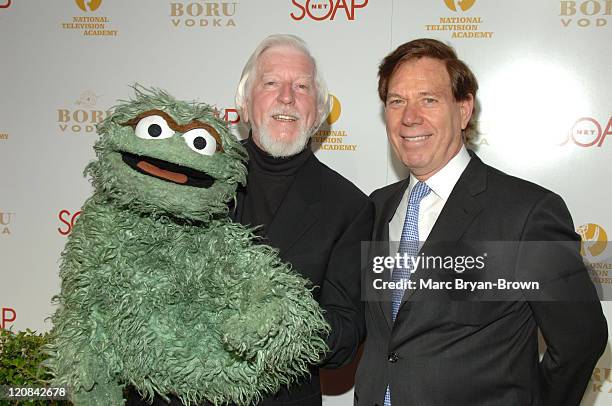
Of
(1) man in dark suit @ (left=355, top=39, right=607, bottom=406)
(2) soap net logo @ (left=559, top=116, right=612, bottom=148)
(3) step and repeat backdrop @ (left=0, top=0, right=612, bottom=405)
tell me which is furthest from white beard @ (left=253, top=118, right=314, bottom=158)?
(2) soap net logo @ (left=559, top=116, right=612, bottom=148)

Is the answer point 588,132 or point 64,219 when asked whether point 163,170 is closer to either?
point 64,219

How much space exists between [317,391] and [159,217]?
683mm

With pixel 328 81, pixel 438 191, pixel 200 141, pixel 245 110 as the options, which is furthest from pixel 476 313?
pixel 328 81

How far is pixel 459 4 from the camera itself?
2367 millimetres

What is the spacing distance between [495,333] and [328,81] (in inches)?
55.9

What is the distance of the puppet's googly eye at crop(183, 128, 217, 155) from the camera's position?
108 centimetres

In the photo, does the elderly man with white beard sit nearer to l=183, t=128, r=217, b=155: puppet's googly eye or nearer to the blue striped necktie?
the blue striped necktie

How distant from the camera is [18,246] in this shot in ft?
8.86

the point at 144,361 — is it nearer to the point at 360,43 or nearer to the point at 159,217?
the point at 159,217

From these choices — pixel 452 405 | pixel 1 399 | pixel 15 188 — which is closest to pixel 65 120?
pixel 15 188

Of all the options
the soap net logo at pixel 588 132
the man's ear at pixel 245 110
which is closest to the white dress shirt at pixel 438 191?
the man's ear at pixel 245 110

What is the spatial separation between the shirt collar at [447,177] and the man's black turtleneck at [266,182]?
368 mm

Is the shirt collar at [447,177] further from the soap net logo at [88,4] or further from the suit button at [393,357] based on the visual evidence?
the soap net logo at [88,4]

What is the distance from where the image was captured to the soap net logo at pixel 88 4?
8.54 ft
